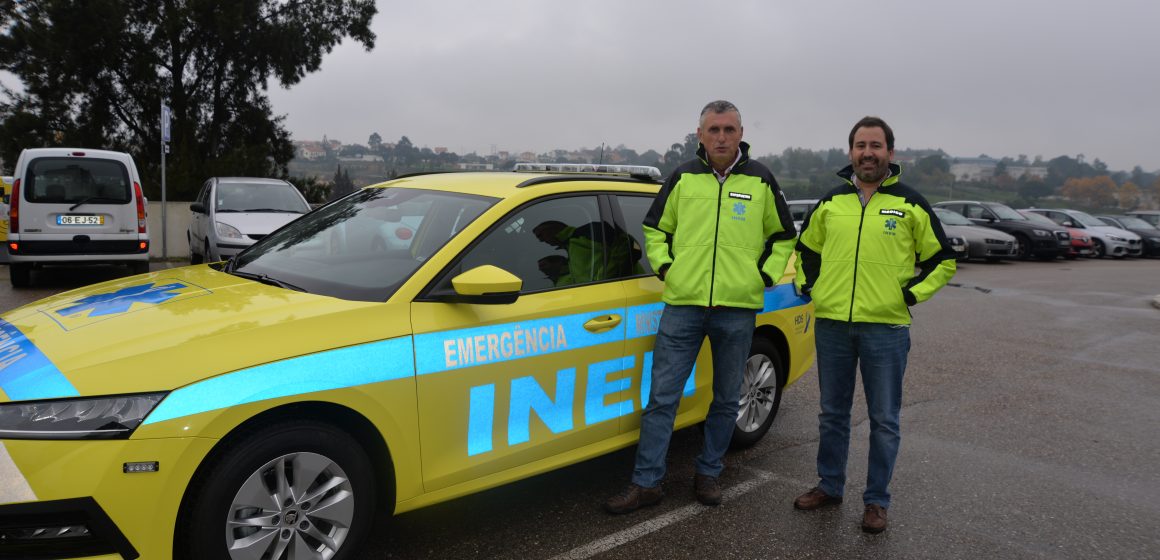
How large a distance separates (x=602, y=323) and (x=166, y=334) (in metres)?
1.76

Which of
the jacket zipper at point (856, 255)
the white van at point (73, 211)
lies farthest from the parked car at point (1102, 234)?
the white van at point (73, 211)

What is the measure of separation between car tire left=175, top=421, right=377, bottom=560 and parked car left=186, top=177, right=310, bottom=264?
25.8 feet

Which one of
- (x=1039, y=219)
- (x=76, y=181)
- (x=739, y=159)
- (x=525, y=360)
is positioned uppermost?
(x=739, y=159)

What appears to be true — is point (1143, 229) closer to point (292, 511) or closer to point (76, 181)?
point (76, 181)

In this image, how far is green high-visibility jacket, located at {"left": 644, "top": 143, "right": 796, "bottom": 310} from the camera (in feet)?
11.6

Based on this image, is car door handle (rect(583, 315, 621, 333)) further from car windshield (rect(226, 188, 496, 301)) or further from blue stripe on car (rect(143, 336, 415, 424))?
blue stripe on car (rect(143, 336, 415, 424))

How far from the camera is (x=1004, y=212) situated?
70.8ft

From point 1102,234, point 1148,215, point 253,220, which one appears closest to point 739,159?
point 253,220

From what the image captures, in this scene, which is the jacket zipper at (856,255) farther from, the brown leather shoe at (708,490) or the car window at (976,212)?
the car window at (976,212)

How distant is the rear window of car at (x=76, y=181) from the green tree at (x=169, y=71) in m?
8.36

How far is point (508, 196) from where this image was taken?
11.0ft

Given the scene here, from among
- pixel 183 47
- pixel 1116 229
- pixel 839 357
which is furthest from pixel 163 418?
pixel 1116 229

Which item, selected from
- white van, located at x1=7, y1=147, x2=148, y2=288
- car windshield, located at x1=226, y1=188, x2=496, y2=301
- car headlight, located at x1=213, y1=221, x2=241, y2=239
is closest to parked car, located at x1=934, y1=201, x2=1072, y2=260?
car headlight, located at x1=213, y1=221, x2=241, y2=239

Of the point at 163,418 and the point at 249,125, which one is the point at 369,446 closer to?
the point at 163,418
